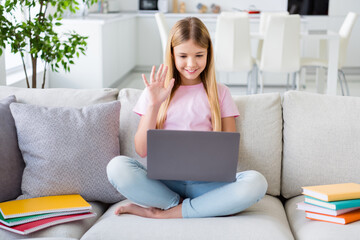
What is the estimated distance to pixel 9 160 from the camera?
79.8 inches

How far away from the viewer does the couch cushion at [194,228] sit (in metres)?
1.67

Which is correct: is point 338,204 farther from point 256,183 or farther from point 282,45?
point 282,45

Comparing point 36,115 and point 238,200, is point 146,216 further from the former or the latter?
point 36,115

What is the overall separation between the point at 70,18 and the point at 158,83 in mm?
3666

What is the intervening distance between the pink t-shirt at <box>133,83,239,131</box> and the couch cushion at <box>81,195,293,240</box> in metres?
0.42

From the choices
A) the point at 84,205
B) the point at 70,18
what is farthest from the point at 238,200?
the point at 70,18

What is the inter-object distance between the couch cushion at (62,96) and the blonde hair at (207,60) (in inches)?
11.9

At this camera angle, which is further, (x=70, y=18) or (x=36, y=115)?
(x=70, y=18)

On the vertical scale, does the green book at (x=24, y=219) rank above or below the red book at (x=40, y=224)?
above

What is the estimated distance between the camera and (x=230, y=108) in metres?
2.10

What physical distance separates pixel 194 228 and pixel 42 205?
0.56 metres

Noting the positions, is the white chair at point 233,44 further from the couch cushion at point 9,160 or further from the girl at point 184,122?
the couch cushion at point 9,160

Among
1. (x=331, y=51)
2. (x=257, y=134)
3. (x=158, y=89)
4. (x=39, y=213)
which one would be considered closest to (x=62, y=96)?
(x=158, y=89)

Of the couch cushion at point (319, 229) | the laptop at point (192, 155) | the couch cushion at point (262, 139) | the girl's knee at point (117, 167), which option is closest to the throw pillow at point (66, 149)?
the girl's knee at point (117, 167)
